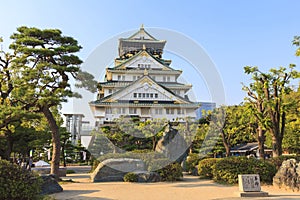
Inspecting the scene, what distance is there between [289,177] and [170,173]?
4.75 m

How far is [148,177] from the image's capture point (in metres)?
11.9

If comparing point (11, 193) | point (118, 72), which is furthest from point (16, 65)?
point (118, 72)

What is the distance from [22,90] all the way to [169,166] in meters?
7.03

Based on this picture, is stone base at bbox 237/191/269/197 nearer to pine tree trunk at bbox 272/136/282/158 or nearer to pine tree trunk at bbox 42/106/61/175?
pine tree trunk at bbox 272/136/282/158

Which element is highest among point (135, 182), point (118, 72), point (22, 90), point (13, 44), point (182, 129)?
point (118, 72)

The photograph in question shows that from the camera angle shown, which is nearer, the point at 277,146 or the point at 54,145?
the point at 54,145

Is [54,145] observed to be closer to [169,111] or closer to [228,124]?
[228,124]

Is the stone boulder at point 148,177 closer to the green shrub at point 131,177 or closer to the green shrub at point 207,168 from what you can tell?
the green shrub at point 131,177

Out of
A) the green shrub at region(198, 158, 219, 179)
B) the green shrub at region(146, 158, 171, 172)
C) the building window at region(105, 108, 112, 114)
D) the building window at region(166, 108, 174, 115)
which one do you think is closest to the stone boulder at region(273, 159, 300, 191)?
the green shrub at region(198, 158, 219, 179)

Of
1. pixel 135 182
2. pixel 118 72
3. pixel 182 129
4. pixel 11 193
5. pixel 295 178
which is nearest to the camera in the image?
pixel 11 193

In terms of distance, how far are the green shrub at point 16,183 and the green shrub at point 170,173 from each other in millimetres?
5919

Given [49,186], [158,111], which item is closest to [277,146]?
[49,186]

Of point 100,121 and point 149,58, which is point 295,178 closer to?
point 100,121

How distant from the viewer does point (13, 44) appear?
1217 cm
